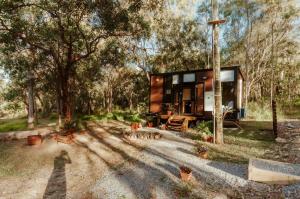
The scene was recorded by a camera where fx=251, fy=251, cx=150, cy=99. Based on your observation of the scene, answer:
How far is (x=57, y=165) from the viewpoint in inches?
356

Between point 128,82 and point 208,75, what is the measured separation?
619 inches

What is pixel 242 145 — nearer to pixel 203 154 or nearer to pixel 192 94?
pixel 203 154

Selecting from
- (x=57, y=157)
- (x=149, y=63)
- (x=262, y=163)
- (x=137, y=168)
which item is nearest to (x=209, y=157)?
(x=262, y=163)

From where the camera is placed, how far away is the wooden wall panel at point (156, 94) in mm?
17547

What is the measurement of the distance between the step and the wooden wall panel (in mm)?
10400

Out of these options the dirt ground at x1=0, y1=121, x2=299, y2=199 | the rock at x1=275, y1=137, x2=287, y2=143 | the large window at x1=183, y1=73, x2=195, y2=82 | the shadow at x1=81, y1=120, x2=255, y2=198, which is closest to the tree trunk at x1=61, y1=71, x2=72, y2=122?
the dirt ground at x1=0, y1=121, x2=299, y2=199

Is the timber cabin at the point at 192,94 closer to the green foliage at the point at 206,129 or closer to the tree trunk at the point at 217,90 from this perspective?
the green foliage at the point at 206,129

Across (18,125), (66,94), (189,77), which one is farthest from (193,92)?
(18,125)

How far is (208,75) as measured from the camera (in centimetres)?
1584

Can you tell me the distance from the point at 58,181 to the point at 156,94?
35.7ft

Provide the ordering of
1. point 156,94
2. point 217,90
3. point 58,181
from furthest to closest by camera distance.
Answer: point 156,94
point 217,90
point 58,181

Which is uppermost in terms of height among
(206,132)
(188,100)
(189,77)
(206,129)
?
(189,77)

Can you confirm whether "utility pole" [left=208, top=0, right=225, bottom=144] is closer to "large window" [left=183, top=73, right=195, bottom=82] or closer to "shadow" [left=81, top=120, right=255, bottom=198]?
"shadow" [left=81, top=120, right=255, bottom=198]

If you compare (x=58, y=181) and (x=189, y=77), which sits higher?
(x=189, y=77)
